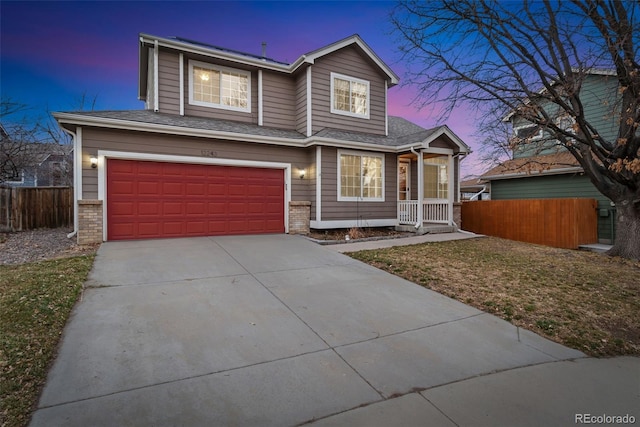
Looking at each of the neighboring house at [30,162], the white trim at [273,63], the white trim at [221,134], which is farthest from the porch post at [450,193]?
the neighboring house at [30,162]

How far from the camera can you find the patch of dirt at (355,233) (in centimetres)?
1058

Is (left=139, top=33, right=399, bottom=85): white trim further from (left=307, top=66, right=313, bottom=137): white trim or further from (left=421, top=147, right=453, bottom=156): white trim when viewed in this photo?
(left=421, top=147, right=453, bottom=156): white trim

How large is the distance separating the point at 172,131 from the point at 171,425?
834 cm

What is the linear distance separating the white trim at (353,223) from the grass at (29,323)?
655cm

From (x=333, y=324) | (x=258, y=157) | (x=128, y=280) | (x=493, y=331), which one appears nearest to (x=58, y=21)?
(x=258, y=157)

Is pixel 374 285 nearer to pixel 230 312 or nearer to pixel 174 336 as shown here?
pixel 230 312

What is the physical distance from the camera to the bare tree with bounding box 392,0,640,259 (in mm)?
7039

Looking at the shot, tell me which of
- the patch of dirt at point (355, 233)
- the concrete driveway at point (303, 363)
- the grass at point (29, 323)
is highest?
the patch of dirt at point (355, 233)

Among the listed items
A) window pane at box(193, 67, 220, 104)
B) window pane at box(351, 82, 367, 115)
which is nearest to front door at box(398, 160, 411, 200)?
window pane at box(351, 82, 367, 115)

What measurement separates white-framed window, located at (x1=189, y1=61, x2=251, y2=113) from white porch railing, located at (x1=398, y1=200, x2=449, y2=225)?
6.81m

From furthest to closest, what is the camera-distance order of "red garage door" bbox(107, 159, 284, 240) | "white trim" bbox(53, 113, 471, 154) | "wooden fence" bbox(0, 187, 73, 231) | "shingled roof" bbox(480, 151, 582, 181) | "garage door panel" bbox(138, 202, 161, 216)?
"shingled roof" bbox(480, 151, 582, 181)
"wooden fence" bbox(0, 187, 73, 231)
"garage door panel" bbox(138, 202, 161, 216)
"red garage door" bbox(107, 159, 284, 240)
"white trim" bbox(53, 113, 471, 154)

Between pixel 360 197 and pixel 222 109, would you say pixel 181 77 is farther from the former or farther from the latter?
pixel 360 197

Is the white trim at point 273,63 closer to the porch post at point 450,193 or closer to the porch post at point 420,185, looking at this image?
the porch post at point 420,185

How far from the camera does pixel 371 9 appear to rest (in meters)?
8.46
